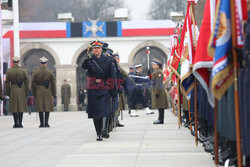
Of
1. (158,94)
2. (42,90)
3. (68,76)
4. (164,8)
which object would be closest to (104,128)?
(42,90)

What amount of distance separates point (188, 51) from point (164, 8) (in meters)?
46.0

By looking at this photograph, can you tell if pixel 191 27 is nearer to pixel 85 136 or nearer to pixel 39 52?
pixel 85 136

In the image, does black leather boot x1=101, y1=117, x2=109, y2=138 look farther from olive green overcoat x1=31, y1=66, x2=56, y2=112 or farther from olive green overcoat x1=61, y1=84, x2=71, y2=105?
olive green overcoat x1=61, y1=84, x2=71, y2=105

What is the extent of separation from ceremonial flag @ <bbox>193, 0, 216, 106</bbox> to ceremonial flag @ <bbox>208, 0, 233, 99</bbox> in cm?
97

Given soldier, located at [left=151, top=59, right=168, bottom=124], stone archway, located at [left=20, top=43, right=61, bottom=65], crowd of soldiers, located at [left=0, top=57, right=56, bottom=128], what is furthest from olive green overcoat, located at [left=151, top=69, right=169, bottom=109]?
stone archway, located at [left=20, top=43, right=61, bottom=65]

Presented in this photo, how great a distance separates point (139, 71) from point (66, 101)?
1282 cm

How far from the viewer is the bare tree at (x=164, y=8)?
5253cm

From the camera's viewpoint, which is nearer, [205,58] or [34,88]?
[205,58]

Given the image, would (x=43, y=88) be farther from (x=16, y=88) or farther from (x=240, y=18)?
(x=240, y=18)

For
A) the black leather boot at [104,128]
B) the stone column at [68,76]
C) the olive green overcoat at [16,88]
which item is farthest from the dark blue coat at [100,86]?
the stone column at [68,76]

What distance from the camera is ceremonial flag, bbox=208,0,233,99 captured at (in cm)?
504

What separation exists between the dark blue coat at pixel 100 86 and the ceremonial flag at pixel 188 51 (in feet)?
6.23

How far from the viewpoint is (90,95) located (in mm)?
10500

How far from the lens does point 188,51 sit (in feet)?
28.4
